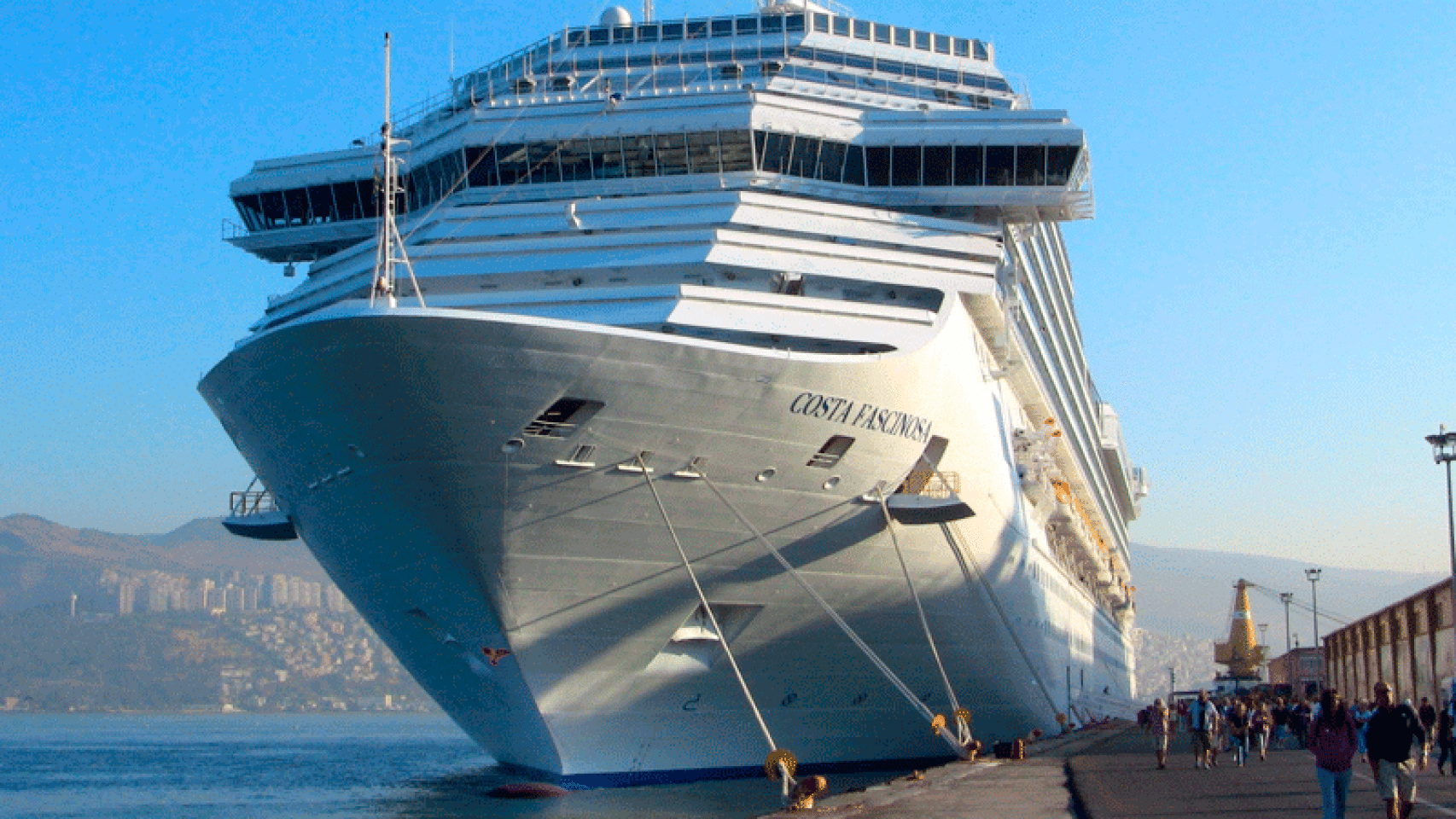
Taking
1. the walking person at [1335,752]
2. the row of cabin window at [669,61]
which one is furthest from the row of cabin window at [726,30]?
the walking person at [1335,752]

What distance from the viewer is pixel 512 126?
25.1 meters

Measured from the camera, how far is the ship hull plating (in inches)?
681

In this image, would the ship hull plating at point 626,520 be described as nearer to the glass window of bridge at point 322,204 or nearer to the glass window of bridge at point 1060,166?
Result: the glass window of bridge at point 1060,166

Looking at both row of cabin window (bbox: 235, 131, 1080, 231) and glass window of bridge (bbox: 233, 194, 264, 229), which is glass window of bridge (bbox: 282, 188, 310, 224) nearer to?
glass window of bridge (bbox: 233, 194, 264, 229)

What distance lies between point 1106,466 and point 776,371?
38564mm

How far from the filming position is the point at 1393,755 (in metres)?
11.9

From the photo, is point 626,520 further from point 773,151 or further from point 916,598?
point 773,151

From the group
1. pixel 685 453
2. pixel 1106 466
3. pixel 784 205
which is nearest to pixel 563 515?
pixel 685 453

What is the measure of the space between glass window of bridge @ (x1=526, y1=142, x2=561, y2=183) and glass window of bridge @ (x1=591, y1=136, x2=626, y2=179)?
648 millimetres

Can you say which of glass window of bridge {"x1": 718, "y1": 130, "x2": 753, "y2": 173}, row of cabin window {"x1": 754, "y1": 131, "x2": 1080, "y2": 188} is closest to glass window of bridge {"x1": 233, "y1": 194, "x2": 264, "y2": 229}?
glass window of bridge {"x1": 718, "y1": 130, "x2": 753, "y2": 173}

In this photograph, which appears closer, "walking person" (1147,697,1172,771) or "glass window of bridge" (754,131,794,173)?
"walking person" (1147,697,1172,771)

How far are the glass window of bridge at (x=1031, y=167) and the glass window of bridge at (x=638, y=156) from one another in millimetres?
6168

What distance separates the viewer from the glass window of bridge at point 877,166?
25.3 m

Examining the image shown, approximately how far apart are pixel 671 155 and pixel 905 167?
13.0 feet
